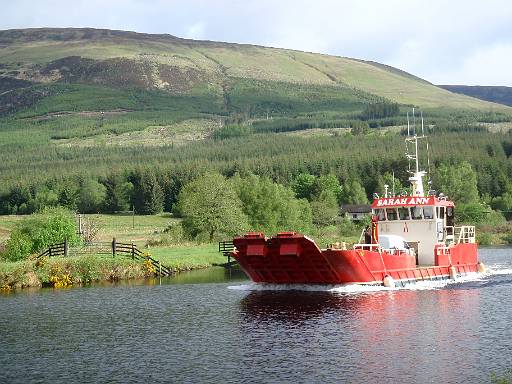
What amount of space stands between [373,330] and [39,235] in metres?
46.0

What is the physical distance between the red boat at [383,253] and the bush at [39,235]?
89.2ft

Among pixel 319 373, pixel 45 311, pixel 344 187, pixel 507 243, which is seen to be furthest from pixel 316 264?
pixel 344 187

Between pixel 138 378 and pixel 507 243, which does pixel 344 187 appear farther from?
pixel 138 378

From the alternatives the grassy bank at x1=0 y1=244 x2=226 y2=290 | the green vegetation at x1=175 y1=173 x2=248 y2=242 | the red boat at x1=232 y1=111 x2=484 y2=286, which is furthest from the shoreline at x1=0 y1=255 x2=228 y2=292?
the green vegetation at x1=175 y1=173 x2=248 y2=242

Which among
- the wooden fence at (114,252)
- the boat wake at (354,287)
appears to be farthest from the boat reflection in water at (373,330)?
the wooden fence at (114,252)

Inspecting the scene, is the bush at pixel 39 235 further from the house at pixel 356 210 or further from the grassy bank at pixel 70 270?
the house at pixel 356 210

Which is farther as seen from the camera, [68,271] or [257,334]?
[68,271]

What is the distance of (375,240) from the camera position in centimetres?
6194

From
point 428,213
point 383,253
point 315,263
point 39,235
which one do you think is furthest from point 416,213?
point 39,235

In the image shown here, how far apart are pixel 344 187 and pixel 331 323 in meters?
154

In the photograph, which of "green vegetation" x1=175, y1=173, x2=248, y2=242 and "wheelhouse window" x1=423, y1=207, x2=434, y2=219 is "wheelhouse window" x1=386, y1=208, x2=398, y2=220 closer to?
"wheelhouse window" x1=423, y1=207, x2=434, y2=219

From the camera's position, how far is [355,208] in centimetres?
18200

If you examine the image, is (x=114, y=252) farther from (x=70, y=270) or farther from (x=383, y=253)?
(x=383, y=253)

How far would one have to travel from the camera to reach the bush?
7869 centimetres
